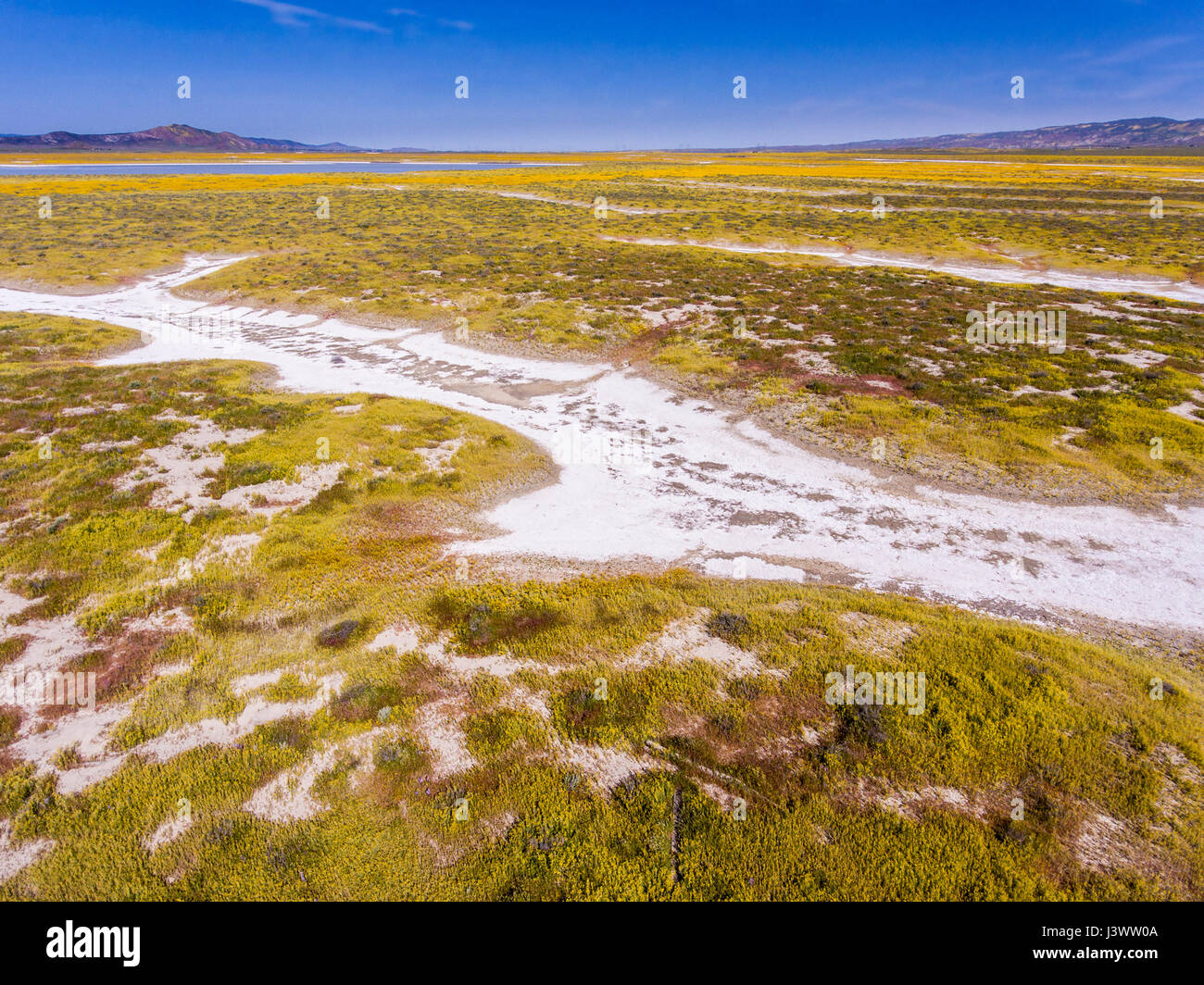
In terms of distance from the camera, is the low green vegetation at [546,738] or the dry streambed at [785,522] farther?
the dry streambed at [785,522]

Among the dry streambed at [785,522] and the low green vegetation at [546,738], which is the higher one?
the dry streambed at [785,522]

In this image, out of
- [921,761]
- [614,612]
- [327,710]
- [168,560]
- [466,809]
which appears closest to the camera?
[466,809]

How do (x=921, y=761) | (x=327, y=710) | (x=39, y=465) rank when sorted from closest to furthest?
(x=921, y=761), (x=327, y=710), (x=39, y=465)

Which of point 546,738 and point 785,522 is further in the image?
point 785,522

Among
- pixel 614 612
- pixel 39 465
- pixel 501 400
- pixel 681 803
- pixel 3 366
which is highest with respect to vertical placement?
pixel 3 366

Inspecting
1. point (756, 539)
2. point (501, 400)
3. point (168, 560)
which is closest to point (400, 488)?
point (168, 560)

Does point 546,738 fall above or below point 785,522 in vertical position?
below

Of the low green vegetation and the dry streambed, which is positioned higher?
the dry streambed

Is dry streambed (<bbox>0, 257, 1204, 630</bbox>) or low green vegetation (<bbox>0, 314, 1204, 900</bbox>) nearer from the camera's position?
low green vegetation (<bbox>0, 314, 1204, 900</bbox>)

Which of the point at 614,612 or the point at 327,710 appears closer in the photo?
the point at 327,710
